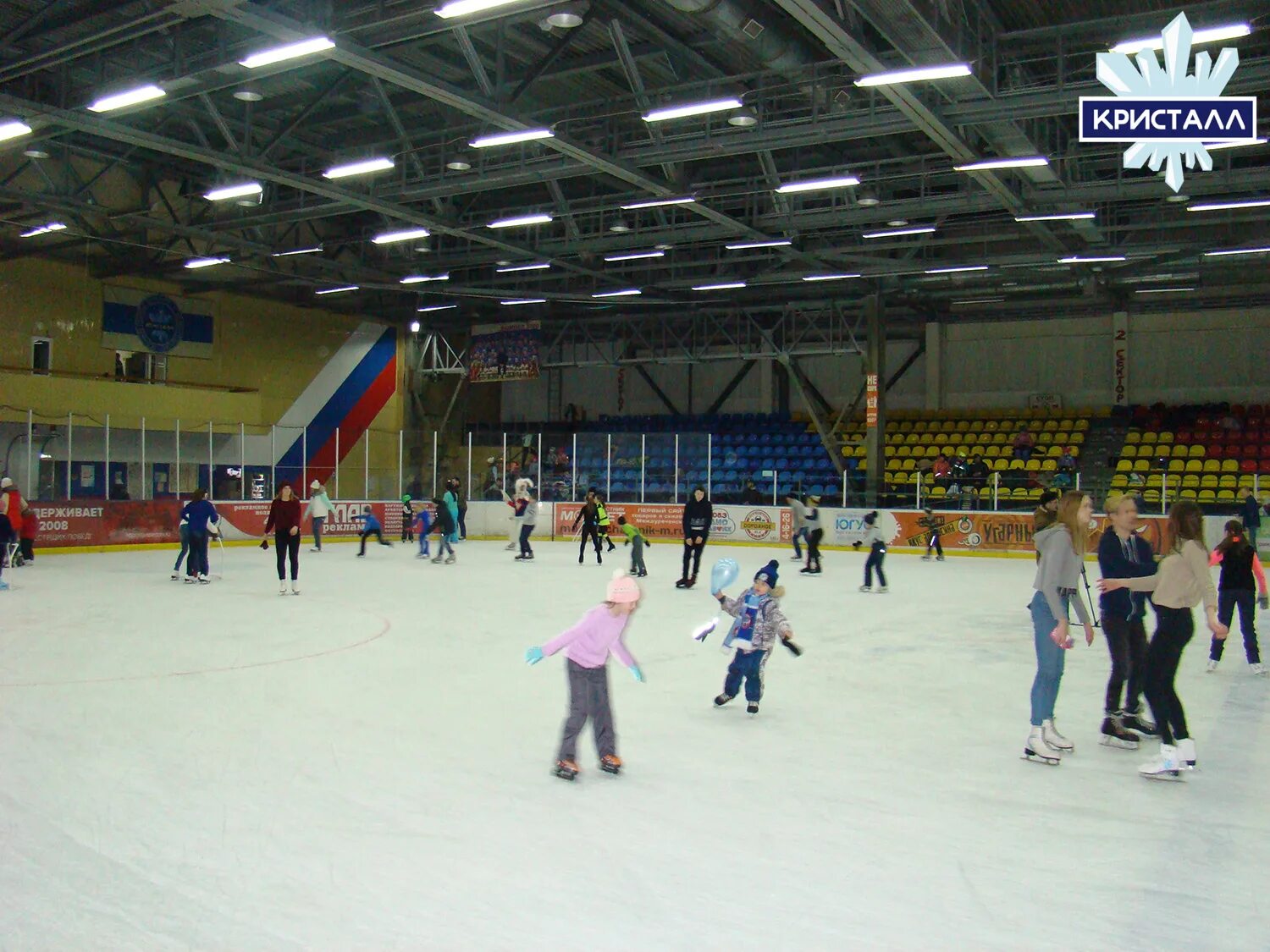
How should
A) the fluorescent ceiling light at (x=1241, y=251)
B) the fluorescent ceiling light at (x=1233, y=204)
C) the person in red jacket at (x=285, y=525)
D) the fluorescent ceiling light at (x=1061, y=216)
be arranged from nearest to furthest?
1. the person in red jacket at (x=285, y=525)
2. the fluorescent ceiling light at (x=1233, y=204)
3. the fluorescent ceiling light at (x=1061, y=216)
4. the fluorescent ceiling light at (x=1241, y=251)

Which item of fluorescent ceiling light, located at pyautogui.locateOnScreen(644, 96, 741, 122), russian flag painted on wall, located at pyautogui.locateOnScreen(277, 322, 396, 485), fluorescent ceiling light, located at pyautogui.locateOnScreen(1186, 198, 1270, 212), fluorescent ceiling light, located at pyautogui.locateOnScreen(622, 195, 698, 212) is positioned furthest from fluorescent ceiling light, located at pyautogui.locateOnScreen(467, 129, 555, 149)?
russian flag painted on wall, located at pyautogui.locateOnScreen(277, 322, 396, 485)

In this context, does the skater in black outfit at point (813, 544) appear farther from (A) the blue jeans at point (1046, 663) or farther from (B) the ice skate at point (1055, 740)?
(A) the blue jeans at point (1046, 663)

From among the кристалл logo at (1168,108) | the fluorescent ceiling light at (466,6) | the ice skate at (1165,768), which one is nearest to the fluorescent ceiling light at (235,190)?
the fluorescent ceiling light at (466,6)

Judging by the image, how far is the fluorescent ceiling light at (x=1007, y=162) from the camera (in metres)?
16.2

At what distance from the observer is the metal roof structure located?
1325 centimetres

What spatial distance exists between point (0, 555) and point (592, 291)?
17.5 meters

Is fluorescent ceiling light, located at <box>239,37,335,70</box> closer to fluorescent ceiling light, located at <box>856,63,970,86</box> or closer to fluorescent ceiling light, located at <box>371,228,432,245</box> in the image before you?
fluorescent ceiling light, located at <box>856,63,970,86</box>

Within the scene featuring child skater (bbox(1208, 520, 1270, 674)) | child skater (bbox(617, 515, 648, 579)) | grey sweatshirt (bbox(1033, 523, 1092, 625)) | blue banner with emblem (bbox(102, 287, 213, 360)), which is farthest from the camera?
blue banner with emblem (bbox(102, 287, 213, 360))

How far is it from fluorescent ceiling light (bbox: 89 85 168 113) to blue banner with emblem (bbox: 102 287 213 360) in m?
14.1

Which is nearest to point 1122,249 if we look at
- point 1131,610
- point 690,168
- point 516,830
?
point 690,168

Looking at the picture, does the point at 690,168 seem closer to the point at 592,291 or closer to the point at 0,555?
the point at 592,291

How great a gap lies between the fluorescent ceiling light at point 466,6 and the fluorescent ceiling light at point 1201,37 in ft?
21.1

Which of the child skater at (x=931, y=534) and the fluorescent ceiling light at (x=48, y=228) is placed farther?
the child skater at (x=931, y=534)

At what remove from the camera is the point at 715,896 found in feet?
13.0
